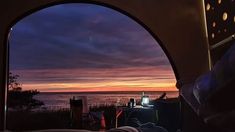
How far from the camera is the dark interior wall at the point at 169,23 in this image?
4.27 metres

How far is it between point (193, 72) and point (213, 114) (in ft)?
9.71

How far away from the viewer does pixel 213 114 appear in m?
1.44

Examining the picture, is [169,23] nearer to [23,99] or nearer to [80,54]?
[80,54]

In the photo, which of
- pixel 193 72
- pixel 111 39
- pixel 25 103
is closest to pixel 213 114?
pixel 193 72

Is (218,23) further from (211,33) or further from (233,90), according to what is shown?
(233,90)

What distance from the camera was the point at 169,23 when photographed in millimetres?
4418

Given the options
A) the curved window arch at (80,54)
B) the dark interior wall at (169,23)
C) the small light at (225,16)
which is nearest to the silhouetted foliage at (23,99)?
the curved window arch at (80,54)

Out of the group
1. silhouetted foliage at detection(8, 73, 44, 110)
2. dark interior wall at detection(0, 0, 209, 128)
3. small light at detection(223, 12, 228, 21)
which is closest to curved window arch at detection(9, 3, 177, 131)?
silhouetted foliage at detection(8, 73, 44, 110)

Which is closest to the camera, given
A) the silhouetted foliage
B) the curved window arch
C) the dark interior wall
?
the dark interior wall

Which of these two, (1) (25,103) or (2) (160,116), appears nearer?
(2) (160,116)

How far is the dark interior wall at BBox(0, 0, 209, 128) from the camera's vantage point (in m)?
4.27

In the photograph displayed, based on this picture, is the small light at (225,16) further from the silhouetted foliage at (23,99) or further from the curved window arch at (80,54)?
the silhouetted foliage at (23,99)

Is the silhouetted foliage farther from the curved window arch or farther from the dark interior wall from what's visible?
the dark interior wall

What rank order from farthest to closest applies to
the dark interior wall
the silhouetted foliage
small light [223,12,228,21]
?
the silhouetted foliage, the dark interior wall, small light [223,12,228,21]
